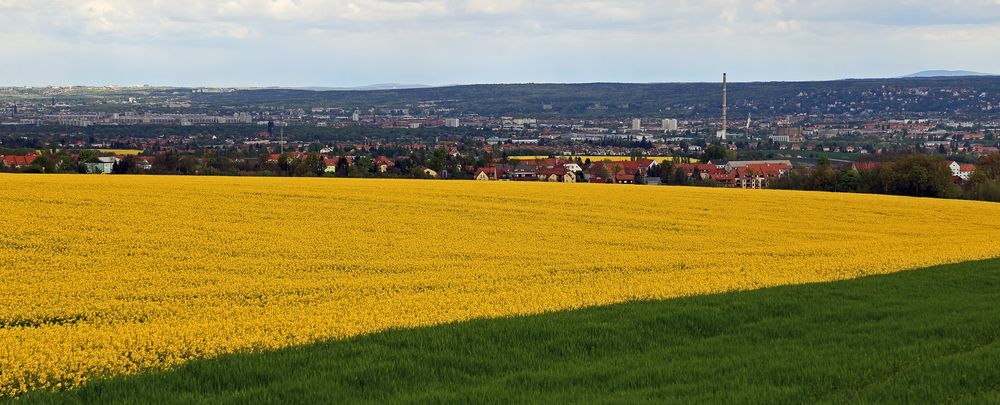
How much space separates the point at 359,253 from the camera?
24.6 m

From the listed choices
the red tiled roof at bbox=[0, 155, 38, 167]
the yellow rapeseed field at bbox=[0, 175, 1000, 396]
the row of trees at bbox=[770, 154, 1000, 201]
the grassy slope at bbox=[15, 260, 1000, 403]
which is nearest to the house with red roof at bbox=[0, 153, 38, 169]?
the red tiled roof at bbox=[0, 155, 38, 167]

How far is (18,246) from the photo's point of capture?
23250mm

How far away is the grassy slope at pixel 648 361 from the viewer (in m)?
9.51

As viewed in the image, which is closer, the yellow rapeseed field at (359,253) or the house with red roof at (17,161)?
the yellow rapeseed field at (359,253)

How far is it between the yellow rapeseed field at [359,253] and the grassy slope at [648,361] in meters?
1.27

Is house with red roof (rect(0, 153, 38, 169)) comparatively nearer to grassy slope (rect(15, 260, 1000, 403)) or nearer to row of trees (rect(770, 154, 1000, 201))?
row of trees (rect(770, 154, 1000, 201))

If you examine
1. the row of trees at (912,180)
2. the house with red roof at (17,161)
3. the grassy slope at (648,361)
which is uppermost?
the grassy slope at (648,361)

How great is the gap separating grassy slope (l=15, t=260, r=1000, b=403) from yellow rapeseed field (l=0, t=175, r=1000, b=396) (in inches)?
49.9

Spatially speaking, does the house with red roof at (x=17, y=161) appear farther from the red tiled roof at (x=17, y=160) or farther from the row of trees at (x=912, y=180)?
the row of trees at (x=912, y=180)

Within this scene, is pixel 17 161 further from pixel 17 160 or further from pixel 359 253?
pixel 359 253

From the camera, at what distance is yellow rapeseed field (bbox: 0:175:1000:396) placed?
14.2m

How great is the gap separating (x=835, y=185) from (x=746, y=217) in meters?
28.4

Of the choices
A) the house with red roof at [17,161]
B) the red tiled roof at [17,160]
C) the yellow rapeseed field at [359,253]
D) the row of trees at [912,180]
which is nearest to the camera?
the yellow rapeseed field at [359,253]

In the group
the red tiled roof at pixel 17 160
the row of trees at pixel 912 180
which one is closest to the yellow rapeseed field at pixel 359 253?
the row of trees at pixel 912 180
